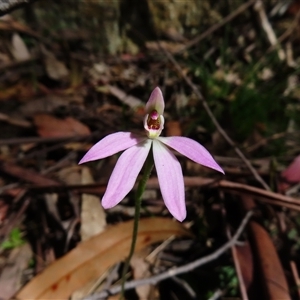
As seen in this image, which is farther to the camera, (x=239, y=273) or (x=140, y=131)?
(x=140, y=131)

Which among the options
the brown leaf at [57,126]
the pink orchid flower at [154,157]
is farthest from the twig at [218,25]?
the pink orchid flower at [154,157]

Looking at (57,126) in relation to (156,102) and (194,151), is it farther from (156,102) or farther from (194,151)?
(194,151)

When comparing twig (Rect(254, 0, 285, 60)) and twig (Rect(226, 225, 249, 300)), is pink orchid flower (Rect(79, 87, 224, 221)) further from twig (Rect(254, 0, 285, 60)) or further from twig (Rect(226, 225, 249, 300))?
twig (Rect(254, 0, 285, 60))

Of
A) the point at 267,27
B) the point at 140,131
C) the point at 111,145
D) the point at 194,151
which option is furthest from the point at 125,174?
the point at 267,27

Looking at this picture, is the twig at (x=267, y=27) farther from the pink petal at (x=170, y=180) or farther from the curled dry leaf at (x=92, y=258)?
the pink petal at (x=170, y=180)

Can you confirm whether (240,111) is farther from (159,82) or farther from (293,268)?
(293,268)

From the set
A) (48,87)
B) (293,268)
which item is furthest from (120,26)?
(293,268)

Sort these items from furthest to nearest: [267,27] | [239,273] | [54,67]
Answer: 1. [267,27]
2. [54,67]
3. [239,273]

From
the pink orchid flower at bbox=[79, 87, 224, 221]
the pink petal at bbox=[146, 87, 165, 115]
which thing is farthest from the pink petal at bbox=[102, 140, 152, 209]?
the pink petal at bbox=[146, 87, 165, 115]
